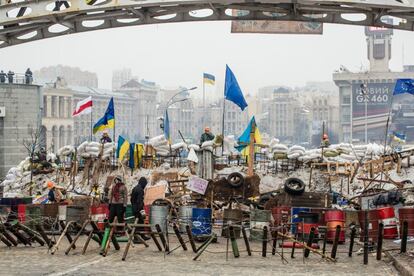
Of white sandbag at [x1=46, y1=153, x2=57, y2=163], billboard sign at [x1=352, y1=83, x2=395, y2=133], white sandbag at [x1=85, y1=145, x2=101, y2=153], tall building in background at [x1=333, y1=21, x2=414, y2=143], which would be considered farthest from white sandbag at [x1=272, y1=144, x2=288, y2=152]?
billboard sign at [x1=352, y1=83, x2=395, y2=133]

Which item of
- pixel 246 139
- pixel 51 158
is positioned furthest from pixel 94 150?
pixel 246 139

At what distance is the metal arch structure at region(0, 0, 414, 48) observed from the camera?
67.9ft

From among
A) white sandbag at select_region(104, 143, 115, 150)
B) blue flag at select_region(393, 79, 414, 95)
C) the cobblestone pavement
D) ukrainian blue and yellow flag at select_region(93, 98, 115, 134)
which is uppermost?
blue flag at select_region(393, 79, 414, 95)

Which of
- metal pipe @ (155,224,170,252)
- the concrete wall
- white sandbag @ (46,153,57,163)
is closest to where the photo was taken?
metal pipe @ (155,224,170,252)

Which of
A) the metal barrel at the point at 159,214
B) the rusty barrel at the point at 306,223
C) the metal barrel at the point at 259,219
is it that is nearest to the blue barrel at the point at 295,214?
the rusty barrel at the point at 306,223

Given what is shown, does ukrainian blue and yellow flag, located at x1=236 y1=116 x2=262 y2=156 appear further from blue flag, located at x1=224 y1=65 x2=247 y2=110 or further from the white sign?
the white sign

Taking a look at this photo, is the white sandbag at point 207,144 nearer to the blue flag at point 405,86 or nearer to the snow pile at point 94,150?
the snow pile at point 94,150

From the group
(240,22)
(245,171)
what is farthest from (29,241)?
(245,171)

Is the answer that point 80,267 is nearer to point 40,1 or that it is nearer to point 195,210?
point 195,210

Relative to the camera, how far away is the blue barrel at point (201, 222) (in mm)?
19562

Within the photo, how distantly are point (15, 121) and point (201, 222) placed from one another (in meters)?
33.4

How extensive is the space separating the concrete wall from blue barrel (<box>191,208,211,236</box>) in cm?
3283

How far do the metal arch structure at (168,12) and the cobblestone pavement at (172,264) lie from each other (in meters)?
5.97

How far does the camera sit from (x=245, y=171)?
3016cm
